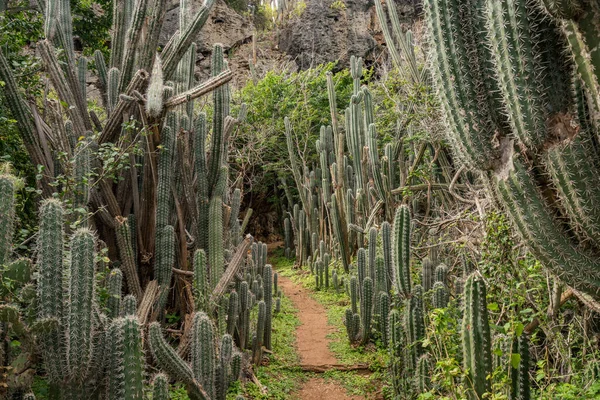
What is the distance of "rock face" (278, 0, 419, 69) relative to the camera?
1819cm

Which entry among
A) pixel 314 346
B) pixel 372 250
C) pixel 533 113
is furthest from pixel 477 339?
pixel 314 346

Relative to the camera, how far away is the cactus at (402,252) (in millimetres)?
4617

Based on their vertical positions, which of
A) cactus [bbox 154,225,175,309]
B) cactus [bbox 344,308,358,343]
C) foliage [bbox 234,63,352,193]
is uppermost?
foliage [bbox 234,63,352,193]

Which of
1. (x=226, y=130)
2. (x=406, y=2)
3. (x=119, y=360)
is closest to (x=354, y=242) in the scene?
(x=226, y=130)

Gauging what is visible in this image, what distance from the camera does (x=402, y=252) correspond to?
463 cm

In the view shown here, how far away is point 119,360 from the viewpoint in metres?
2.77

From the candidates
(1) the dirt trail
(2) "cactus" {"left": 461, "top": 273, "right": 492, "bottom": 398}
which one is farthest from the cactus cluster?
(2) "cactus" {"left": 461, "top": 273, "right": 492, "bottom": 398}

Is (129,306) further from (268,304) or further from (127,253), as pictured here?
(268,304)

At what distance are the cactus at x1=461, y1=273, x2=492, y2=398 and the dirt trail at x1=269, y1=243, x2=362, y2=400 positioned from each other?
9.00 feet

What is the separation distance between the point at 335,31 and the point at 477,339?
17297mm

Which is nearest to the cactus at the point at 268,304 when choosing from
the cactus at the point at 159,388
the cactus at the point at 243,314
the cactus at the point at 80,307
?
the cactus at the point at 243,314

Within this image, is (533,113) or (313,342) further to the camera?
(313,342)

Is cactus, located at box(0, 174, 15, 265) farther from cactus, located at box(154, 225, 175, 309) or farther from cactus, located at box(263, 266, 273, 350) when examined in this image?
cactus, located at box(263, 266, 273, 350)

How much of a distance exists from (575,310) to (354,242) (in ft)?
21.5
